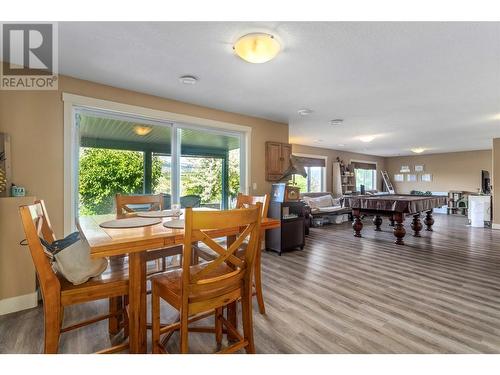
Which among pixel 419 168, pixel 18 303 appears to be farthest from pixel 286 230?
pixel 419 168

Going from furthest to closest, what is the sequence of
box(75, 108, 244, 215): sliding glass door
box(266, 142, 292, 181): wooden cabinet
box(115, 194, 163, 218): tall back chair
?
box(266, 142, 292, 181): wooden cabinet → box(75, 108, 244, 215): sliding glass door → box(115, 194, 163, 218): tall back chair

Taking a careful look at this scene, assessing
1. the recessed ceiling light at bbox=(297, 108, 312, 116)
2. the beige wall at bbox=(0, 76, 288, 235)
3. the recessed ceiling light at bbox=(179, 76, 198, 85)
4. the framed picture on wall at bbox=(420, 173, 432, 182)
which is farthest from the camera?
the framed picture on wall at bbox=(420, 173, 432, 182)

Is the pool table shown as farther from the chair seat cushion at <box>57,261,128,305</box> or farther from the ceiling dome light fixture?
the chair seat cushion at <box>57,261,128,305</box>

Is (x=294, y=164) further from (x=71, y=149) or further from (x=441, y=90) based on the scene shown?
(x=71, y=149)

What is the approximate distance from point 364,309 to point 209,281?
5.29ft

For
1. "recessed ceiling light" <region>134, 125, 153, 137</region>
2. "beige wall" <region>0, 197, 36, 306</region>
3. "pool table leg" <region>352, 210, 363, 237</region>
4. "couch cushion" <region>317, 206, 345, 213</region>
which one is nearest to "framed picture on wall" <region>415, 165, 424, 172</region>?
"couch cushion" <region>317, 206, 345, 213</region>

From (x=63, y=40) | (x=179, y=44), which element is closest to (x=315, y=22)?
(x=179, y=44)

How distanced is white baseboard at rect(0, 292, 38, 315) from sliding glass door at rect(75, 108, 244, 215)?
952mm

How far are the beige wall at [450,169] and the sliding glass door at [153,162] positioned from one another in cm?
959

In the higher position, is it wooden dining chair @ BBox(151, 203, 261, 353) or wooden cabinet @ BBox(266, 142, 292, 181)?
wooden cabinet @ BBox(266, 142, 292, 181)

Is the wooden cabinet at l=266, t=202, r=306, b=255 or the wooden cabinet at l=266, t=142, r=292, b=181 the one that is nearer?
the wooden cabinet at l=266, t=202, r=306, b=255

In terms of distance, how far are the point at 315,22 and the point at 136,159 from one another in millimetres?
2634

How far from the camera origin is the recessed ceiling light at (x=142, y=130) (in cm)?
333

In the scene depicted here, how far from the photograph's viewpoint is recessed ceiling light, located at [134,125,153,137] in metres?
3.33
